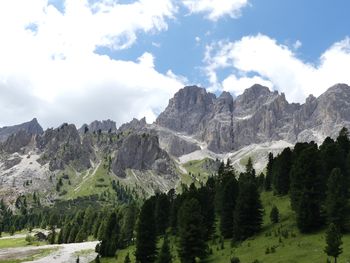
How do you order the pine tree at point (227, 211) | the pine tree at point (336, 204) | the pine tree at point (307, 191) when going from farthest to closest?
1. the pine tree at point (227, 211)
2. the pine tree at point (307, 191)
3. the pine tree at point (336, 204)

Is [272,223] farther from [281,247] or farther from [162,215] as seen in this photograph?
[162,215]

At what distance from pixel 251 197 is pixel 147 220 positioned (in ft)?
64.8

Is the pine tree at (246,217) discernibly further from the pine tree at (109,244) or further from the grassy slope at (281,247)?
the pine tree at (109,244)

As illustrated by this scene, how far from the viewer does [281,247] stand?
212 feet

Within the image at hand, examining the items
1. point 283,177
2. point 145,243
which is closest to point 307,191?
point 145,243

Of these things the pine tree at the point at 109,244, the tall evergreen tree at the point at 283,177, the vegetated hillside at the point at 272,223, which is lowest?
the pine tree at the point at 109,244

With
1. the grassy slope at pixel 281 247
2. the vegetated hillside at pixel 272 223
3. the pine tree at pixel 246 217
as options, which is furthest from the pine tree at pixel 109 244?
the pine tree at pixel 246 217

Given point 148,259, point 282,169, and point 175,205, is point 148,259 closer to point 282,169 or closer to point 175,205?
point 175,205

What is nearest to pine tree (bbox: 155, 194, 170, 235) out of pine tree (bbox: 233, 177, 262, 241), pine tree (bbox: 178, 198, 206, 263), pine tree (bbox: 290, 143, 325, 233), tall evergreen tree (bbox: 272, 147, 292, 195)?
tall evergreen tree (bbox: 272, 147, 292, 195)

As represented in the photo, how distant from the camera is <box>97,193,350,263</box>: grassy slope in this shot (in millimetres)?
56281

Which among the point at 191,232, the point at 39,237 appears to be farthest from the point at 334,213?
the point at 39,237

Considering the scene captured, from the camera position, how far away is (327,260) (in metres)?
49.6

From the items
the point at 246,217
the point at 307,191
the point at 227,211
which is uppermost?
the point at 307,191

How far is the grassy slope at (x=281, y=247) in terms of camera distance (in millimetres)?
56281
